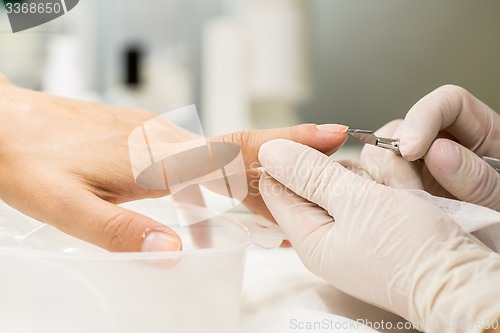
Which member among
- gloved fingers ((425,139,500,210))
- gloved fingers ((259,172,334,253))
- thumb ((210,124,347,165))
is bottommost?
gloved fingers ((259,172,334,253))

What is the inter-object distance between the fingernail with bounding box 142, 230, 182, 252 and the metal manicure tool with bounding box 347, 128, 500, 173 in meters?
0.26

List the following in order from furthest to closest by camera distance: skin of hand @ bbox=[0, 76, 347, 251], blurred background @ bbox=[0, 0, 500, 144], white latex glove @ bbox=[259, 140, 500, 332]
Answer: blurred background @ bbox=[0, 0, 500, 144], skin of hand @ bbox=[0, 76, 347, 251], white latex glove @ bbox=[259, 140, 500, 332]

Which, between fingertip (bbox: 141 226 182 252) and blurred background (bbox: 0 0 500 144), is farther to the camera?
blurred background (bbox: 0 0 500 144)

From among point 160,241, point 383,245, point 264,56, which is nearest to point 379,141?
point 383,245

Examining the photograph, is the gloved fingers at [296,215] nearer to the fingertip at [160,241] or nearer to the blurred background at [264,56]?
the fingertip at [160,241]

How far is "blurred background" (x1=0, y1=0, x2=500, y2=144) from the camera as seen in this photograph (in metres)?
1.11

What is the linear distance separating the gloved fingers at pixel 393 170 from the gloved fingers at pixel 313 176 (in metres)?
0.13

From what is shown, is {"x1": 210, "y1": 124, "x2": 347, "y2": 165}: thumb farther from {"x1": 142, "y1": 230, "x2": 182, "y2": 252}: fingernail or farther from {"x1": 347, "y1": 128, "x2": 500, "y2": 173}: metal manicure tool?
{"x1": 142, "y1": 230, "x2": 182, "y2": 252}: fingernail

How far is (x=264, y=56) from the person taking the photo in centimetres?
129

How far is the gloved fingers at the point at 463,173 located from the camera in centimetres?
59

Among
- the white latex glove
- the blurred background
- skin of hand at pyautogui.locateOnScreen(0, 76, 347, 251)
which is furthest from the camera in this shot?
the blurred background

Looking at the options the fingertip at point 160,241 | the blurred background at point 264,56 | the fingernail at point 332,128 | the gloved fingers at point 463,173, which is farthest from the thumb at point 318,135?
the blurred background at point 264,56

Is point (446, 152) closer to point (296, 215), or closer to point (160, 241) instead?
point (296, 215)

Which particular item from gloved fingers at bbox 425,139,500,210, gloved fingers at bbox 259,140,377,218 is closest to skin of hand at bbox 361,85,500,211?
gloved fingers at bbox 425,139,500,210
